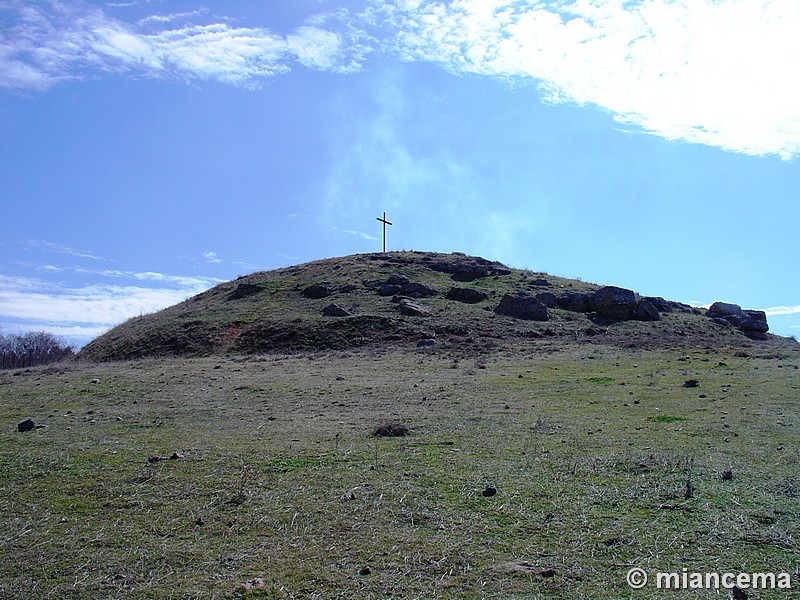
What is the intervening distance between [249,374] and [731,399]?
700 inches

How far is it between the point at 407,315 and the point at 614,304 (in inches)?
653

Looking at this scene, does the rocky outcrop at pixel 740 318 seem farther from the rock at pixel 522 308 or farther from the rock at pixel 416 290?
the rock at pixel 416 290

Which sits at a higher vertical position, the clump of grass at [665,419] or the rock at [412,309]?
the rock at [412,309]

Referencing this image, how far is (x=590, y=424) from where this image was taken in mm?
13320

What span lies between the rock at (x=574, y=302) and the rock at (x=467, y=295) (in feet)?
20.0

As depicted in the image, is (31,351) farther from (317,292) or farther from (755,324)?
(755,324)

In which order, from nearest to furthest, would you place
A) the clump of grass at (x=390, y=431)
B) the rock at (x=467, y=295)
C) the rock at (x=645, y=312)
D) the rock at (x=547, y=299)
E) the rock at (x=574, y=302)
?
1. the clump of grass at (x=390, y=431)
2. the rock at (x=645, y=312)
3. the rock at (x=574, y=302)
4. the rock at (x=547, y=299)
5. the rock at (x=467, y=295)

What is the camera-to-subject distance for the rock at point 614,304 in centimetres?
4939

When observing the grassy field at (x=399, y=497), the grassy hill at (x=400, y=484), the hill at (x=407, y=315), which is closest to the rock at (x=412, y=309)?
the hill at (x=407, y=315)

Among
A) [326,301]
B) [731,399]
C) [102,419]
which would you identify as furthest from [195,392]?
[326,301]

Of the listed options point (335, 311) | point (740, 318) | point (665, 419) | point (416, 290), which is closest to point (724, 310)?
point (740, 318)

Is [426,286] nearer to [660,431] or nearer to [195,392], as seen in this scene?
[195,392]

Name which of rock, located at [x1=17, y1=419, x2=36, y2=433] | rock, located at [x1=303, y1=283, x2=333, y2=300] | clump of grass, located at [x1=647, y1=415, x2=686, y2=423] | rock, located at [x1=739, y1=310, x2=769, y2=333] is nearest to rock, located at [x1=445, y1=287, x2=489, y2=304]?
rock, located at [x1=303, y1=283, x2=333, y2=300]

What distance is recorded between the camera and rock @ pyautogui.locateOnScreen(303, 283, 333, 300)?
53250 mm
